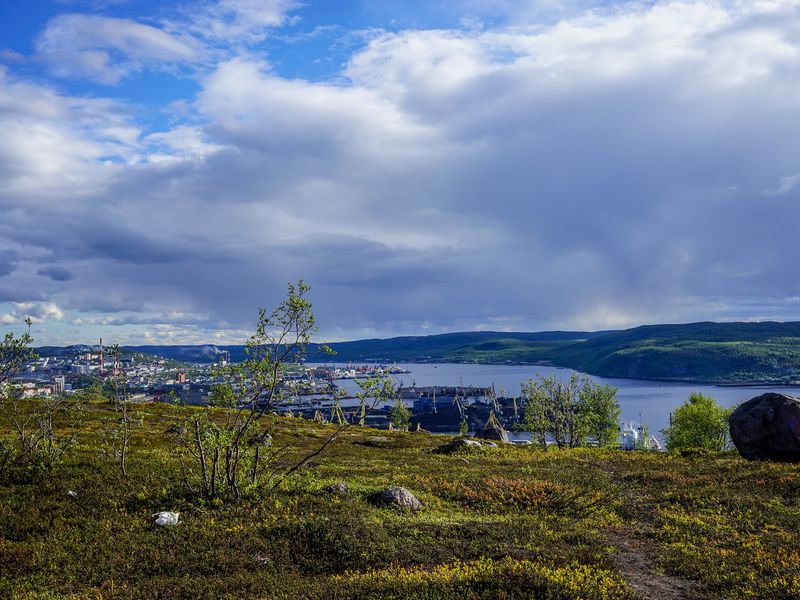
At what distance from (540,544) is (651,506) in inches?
447

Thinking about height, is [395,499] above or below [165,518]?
below

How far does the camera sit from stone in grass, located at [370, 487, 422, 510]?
887 inches

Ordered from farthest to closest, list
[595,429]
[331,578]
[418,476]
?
1. [595,429]
2. [418,476]
3. [331,578]

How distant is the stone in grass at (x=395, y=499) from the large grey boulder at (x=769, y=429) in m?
31.7

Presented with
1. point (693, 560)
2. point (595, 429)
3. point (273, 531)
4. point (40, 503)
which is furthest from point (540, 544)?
point (595, 429)

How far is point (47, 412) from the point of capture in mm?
27109

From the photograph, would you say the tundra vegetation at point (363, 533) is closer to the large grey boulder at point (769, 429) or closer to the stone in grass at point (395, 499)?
the stone in grass at point (395, 499)

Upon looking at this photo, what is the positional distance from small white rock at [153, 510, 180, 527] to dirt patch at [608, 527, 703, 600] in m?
14.4

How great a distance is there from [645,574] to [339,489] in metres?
12.9

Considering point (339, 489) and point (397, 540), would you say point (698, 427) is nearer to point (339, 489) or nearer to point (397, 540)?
point (339, 489)

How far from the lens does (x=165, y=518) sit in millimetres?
18812

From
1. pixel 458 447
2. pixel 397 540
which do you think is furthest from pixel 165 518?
pixel 458 447

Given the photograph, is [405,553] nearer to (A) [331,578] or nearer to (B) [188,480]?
(A) [331,578]

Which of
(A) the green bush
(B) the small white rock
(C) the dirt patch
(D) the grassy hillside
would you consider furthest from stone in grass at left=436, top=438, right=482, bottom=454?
(A) the green bush
